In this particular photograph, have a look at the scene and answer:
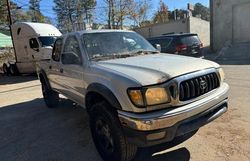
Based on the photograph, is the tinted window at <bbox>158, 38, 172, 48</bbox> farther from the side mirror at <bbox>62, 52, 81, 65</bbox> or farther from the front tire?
the front tire

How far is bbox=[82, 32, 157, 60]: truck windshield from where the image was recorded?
15.3 feet

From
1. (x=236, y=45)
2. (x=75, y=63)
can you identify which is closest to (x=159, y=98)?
(x=75, y=63)

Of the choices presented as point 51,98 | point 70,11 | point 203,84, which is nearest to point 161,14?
point 70,11

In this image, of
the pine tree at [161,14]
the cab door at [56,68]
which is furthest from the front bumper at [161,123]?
the pine tree at [161,14]

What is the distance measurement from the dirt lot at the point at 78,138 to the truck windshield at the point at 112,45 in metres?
1.59

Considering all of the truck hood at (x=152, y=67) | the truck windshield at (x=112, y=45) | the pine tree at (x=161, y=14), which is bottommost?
the truck hood at (x=152, y=67)

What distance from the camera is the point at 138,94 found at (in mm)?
3227

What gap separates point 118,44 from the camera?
495 cm

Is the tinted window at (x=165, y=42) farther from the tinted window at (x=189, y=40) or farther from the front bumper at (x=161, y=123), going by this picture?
the front bumper at (x=161, y=123)

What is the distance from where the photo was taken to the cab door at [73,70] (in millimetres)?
4684

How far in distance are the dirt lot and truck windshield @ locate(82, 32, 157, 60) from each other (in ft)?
5.23

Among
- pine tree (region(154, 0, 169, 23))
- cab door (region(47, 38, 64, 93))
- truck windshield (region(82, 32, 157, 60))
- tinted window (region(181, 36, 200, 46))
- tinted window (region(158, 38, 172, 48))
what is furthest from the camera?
pine tree (region(154, 0, 169, 23))

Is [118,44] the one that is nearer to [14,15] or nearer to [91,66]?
[91,66]

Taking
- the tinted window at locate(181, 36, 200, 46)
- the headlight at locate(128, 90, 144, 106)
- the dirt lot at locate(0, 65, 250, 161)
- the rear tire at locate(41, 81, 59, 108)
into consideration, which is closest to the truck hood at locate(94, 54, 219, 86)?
the headlight at locate(128, 90, 144, 106)
